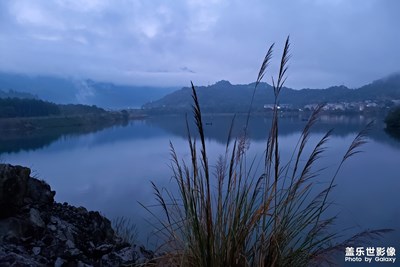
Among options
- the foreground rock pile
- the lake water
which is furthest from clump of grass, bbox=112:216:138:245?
the foreground rock pile

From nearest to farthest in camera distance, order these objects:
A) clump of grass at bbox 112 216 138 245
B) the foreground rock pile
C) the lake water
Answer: the foreground rock pile < clump of grass at bbox 112 216 138 245 < the lake water

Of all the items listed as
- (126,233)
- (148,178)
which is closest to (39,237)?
(126,233)

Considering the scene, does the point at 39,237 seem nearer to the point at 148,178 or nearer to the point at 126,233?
the point at 126,233

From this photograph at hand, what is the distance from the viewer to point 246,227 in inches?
51.2

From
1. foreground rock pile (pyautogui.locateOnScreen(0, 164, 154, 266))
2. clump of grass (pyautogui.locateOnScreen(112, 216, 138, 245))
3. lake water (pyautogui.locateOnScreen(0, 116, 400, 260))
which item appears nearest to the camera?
foreground rock pile (pyautogui.locateOnScreen(0, 164, 154, 266))

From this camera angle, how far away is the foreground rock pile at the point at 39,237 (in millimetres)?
2855

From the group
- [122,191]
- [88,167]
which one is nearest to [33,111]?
[88,167]

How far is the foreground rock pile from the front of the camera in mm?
2855

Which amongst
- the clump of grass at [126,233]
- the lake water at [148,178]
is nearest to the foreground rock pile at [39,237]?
the lake water at [148,178]

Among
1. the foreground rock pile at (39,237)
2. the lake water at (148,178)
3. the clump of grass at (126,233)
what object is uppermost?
the foreground rock pile at (39,237)

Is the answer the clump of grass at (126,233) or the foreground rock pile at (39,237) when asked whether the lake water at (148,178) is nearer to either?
the clump of grass at (126,233)

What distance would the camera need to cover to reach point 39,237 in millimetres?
3479

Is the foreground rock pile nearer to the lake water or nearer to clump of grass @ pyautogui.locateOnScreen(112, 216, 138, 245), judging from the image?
the lake water

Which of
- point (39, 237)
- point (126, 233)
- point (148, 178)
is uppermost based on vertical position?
point (39, 237)
